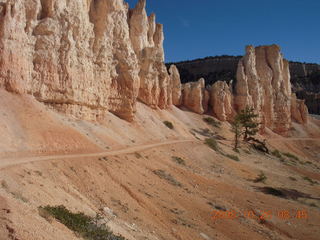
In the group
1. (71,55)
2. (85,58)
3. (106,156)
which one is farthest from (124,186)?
(85,58)

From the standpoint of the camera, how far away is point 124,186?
607 inches

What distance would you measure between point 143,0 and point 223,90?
2181 centimetres

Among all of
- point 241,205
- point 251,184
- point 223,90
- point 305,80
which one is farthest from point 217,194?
point 305,80

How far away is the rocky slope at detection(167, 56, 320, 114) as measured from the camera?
→ 99188mm

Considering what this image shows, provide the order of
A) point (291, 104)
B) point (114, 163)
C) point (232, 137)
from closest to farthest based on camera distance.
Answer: point (114, 163), point (232, 137), point (291, 104)

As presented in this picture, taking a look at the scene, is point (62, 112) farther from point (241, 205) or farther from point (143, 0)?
point (143, 0)

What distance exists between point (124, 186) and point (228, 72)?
91.3 meters

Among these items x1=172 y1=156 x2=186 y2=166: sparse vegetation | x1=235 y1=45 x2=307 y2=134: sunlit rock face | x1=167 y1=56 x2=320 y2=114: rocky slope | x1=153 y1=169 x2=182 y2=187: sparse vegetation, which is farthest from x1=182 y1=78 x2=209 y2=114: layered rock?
x1=167 y1=56 x2=320 y2=114: rocky slope

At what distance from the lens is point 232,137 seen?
48969 millimetres

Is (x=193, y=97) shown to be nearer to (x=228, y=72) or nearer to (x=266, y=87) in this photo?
(x=266, y=87)

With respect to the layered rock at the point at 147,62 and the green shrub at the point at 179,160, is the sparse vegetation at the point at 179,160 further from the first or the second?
the layered rock at the point at 147,62

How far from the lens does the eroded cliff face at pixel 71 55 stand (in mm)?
20188
